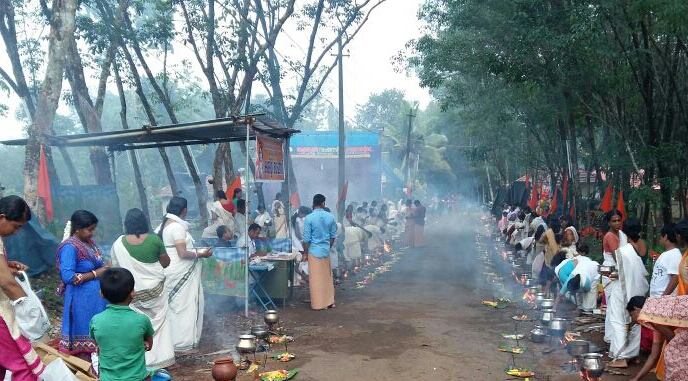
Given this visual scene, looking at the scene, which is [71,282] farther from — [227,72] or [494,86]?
[494,86]

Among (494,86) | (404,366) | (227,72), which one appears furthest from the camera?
(494,86)

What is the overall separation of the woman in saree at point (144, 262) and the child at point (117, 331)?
2366mm

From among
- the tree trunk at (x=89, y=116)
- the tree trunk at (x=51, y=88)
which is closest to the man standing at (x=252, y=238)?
the tree trunk at (x=51, y=88)

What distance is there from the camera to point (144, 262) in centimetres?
668

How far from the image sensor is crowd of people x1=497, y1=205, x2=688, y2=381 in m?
5.25

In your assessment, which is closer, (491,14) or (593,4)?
(593,4)

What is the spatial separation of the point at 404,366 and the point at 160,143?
6532mm

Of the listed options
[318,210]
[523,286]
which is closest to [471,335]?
[318,210]

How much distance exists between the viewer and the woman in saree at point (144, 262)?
662cm

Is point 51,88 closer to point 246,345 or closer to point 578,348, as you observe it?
point 246,345

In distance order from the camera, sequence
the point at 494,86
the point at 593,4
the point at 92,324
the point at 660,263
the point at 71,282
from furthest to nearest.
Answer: the point at 494,86 → the point at 593,4 → the point at 660,263 → the point at 71,282 → the point at 92,324

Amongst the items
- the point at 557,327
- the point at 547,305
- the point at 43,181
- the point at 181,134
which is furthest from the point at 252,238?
the point at 557,327

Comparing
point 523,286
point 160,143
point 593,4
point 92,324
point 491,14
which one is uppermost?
point 491,14

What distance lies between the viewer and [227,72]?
61.4 ft
